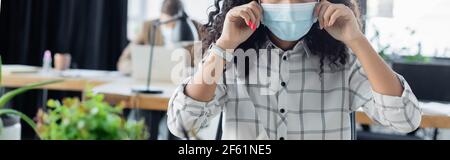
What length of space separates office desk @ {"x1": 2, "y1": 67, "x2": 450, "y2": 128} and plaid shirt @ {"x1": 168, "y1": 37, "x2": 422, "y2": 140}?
0.21 m

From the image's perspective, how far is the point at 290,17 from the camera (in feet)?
1.99

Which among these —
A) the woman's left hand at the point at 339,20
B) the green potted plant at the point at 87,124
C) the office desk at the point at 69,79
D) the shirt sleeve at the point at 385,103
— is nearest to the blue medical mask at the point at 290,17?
the woman's left hand at the point at 339,20

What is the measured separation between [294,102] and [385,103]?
5.2 inches

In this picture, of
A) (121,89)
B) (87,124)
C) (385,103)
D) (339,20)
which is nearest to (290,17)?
(339,20)

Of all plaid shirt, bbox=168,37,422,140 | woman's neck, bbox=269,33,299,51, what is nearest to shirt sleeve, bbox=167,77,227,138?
plaid shirt, bbox=168,37,422,140

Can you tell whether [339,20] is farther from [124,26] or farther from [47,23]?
[124,26]

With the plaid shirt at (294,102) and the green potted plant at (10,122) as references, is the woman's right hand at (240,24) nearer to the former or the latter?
the plaid shirt at (294,102)

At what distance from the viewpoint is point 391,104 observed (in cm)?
63

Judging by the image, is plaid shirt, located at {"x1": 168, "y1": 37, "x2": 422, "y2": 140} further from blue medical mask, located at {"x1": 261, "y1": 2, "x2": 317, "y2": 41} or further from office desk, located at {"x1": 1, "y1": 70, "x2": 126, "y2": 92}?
office desk, located at {"x1": 1, "y1": 70, "x2": 126, "y2": 92}

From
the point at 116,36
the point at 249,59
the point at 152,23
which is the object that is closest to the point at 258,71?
the point at 249,59

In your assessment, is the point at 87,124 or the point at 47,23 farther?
the point at 47,23

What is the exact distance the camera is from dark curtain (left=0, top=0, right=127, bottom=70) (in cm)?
77

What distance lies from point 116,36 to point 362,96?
82 centimetres
